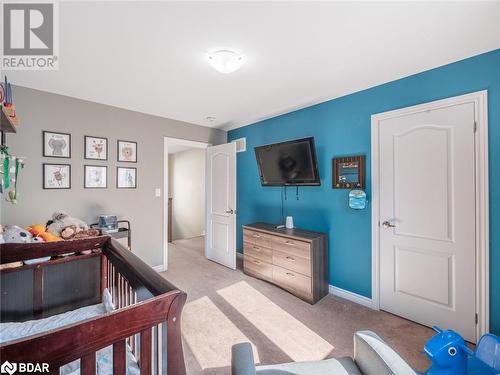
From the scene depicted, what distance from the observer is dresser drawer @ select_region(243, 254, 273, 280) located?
9.93ft

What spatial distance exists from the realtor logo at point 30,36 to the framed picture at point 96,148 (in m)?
0.97

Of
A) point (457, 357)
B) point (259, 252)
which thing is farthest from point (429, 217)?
point (259, 252)

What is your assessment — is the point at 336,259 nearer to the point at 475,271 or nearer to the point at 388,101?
the point at 475,271

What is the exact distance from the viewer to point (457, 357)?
130 centimetres

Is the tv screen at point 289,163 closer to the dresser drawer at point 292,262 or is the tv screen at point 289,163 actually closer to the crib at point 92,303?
the dresser drawer at point 292,262

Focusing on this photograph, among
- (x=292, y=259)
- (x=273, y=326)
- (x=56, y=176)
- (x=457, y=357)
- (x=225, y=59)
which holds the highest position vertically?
(x=225, y=59)

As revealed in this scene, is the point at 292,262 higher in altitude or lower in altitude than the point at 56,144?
lower

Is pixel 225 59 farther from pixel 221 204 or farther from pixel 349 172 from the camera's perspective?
pixel 221 204

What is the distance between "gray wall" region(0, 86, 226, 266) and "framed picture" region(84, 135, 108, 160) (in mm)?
53

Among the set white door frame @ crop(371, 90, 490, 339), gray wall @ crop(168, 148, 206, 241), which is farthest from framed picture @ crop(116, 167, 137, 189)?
white door frame @ crop(371, 90, 490, 339)

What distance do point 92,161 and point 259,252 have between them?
2483mm

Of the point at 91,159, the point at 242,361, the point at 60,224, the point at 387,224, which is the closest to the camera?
the point at 242,361

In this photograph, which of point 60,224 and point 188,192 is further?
point 188,192

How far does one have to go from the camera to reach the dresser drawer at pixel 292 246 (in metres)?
2.60
